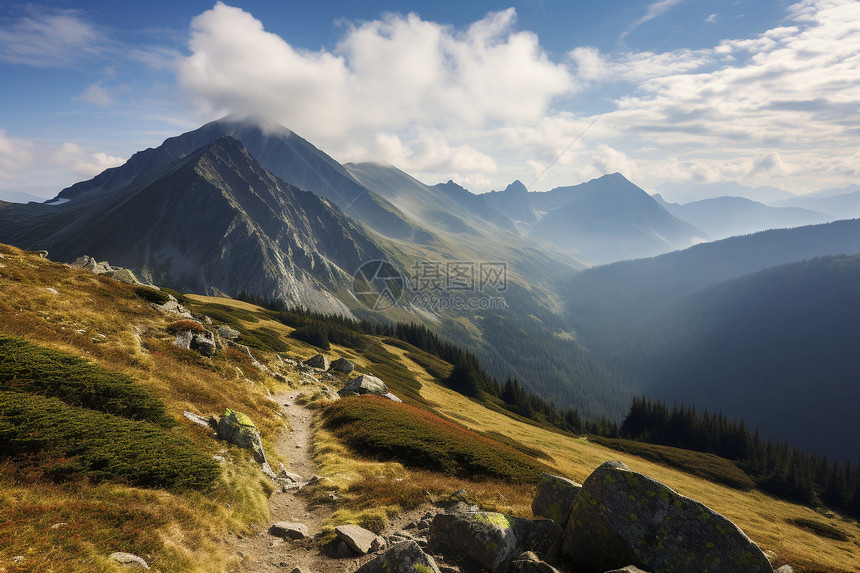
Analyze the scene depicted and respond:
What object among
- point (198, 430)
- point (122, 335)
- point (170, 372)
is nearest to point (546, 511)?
point (198, 430)

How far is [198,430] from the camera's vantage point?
1900 cm

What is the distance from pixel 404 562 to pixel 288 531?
7.56 metres

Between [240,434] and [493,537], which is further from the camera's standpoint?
[240,434]

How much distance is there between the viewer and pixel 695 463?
259ft

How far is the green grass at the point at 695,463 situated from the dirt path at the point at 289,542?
80136mm

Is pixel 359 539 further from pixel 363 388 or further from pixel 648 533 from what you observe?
pixel 363 388

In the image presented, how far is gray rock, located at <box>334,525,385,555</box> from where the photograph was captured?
12953 millimetres

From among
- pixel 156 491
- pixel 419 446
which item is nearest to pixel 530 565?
pixel 156 491

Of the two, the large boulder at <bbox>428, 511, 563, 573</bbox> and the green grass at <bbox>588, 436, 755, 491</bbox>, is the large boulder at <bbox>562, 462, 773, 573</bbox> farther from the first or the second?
the green grass at <bbox>588, 436, 755, 491</bbox>

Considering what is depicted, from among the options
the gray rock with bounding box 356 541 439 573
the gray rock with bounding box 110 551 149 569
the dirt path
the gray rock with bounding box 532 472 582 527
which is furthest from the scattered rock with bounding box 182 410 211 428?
the gray rock with bounding box 532 472 582 527

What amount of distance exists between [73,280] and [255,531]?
34439 mm

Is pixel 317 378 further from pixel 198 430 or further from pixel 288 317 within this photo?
pixel 288 317

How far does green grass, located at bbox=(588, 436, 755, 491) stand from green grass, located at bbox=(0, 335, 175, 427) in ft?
293

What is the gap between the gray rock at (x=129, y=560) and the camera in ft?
29.8
